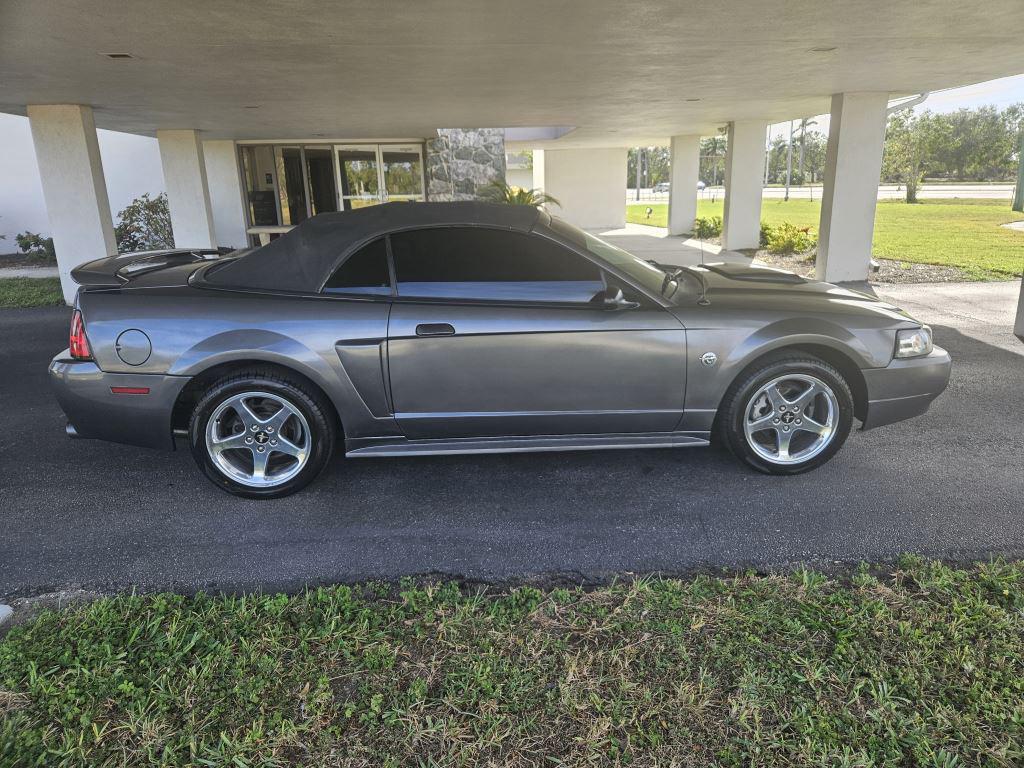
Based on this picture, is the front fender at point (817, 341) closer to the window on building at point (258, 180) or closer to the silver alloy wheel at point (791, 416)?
the silver alloy wheel at point (791, 416)

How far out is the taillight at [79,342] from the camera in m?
3.81

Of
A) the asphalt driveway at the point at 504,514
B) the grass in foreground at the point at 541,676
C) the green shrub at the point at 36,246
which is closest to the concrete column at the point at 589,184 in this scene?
the green shrub at the point at 36,246

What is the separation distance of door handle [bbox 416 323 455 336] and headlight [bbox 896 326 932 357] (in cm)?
262

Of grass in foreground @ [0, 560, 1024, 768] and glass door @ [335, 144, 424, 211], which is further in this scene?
glass door @ [335, 144, 424, 211]

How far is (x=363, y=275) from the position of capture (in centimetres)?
393

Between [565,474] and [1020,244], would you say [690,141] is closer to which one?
[1020,244]

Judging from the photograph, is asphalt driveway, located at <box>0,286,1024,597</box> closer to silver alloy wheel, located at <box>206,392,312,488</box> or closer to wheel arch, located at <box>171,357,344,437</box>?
silver alloy wheel, located at <box>206,392,312,488</box>

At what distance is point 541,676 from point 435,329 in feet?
6.35

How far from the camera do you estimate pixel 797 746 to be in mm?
2184

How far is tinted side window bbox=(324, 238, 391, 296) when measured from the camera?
3918 mm

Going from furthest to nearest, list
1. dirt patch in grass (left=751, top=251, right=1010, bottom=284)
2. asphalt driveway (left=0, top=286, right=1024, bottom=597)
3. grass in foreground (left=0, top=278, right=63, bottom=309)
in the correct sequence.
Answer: dirt patch in grass (left=751, top=251, right=1010, bottom=284) → grass in foreground (left=0, top=278, right=63, bottom=309) → asphalt driveway (left=0, top=286, right=1024, bottom=597)

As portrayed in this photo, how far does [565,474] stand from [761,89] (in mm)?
8404

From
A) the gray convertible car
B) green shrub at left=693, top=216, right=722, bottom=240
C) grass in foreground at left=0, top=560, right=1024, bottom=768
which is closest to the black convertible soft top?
the gray convertible car

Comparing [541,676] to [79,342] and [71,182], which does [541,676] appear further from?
[71,182]
